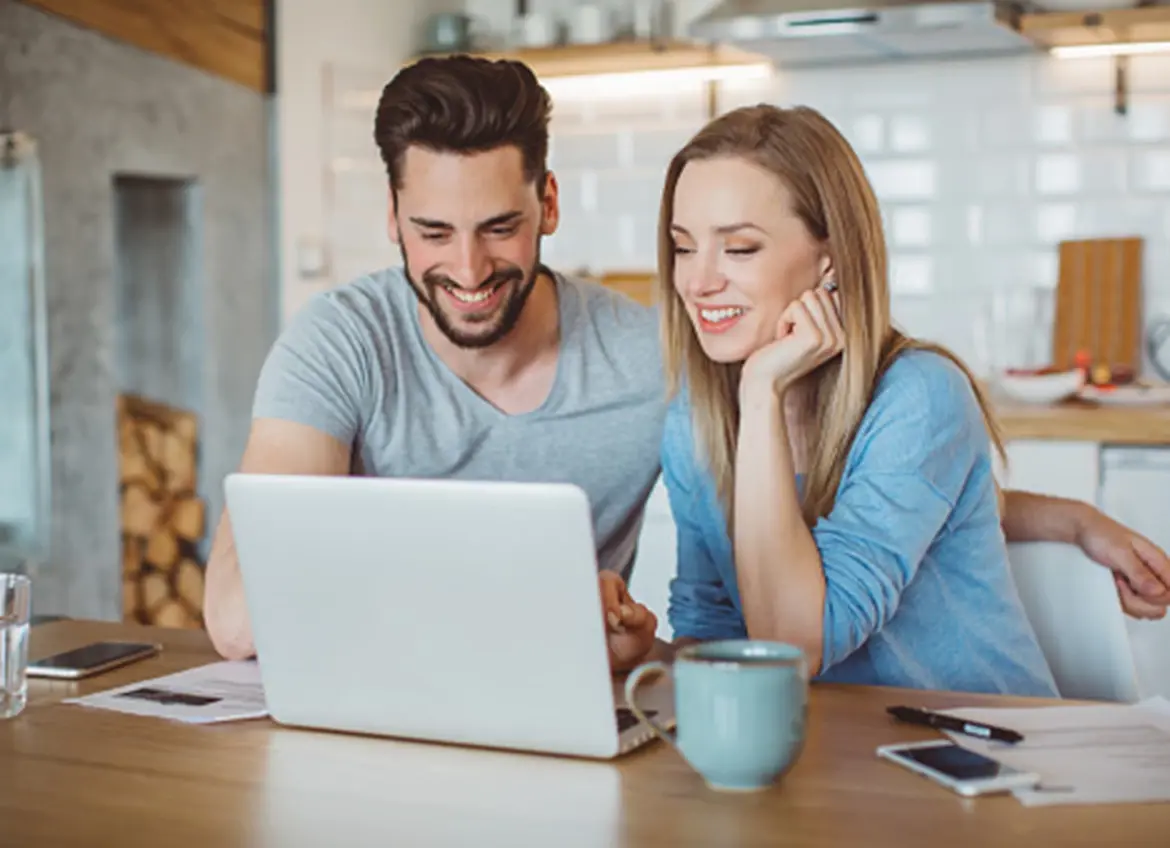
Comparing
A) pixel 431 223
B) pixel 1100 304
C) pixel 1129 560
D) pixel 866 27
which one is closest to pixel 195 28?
pixel 866 27

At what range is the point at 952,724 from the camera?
4.01ft

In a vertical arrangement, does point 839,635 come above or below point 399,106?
below

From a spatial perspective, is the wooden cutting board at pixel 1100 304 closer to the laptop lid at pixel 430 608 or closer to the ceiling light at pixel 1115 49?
the ceiling light at pixel 1115 49

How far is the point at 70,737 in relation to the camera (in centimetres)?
126

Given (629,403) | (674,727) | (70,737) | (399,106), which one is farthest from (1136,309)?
(70,737)

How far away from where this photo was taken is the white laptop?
3.67 ft

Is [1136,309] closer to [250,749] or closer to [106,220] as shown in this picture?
[106,220]

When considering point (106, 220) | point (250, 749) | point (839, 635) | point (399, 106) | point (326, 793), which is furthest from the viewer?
point (106, 220)

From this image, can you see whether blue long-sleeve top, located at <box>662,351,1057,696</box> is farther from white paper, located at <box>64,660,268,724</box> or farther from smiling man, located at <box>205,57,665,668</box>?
white paper, located at <box>64,660,268,724</box>

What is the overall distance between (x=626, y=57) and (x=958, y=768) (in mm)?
3315

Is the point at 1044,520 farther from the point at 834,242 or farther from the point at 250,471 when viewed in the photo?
the point at 250,471

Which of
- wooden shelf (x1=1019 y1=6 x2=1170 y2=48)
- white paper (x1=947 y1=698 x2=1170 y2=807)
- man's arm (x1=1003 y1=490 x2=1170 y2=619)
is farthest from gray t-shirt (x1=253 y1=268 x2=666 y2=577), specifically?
wooden shelf (x1=1019 y1=6 x2=1170 y2=48)

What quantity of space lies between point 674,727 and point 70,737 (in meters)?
0.51

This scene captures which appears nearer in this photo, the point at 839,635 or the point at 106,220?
the point at 839,635
